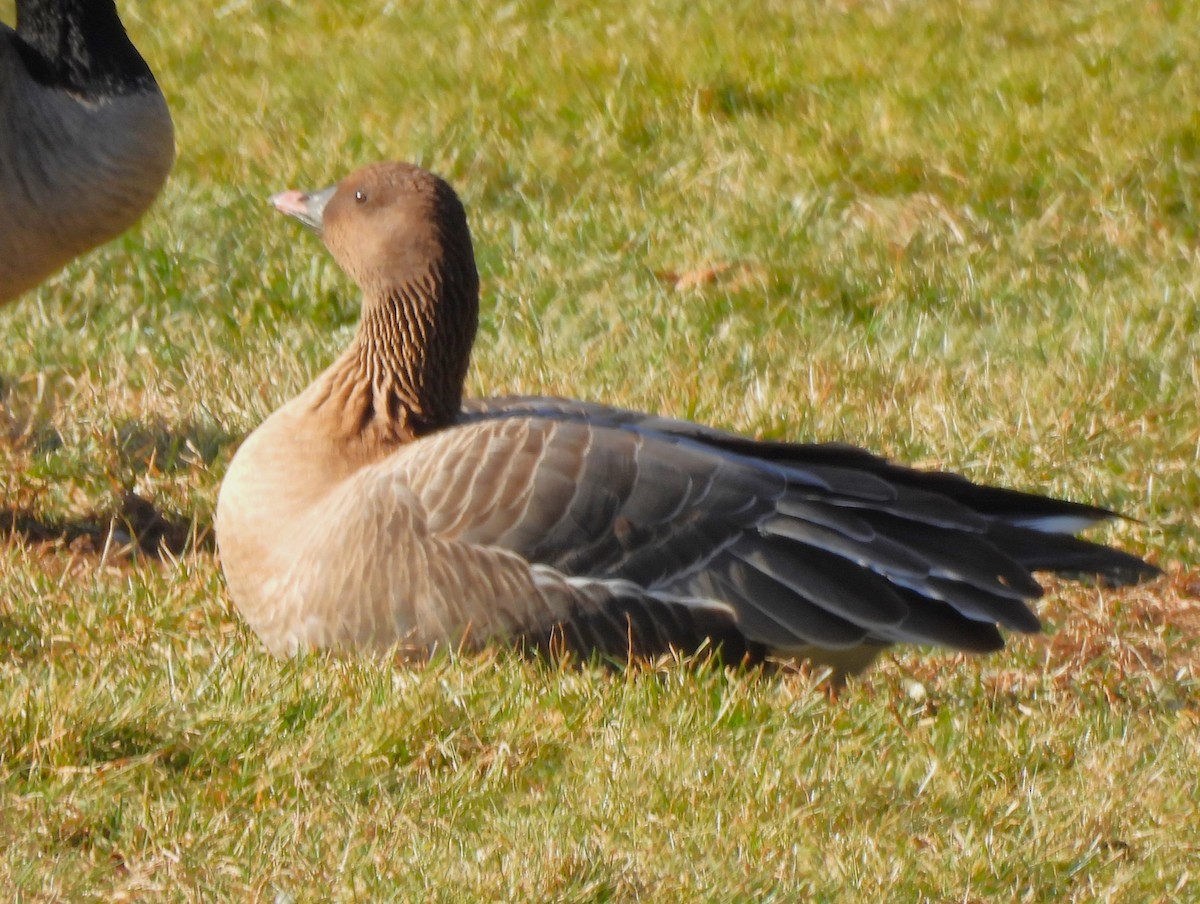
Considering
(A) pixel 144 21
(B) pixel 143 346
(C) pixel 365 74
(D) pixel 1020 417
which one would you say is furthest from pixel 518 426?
(A) pixel 144 21

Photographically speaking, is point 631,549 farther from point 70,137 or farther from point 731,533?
point 70,137

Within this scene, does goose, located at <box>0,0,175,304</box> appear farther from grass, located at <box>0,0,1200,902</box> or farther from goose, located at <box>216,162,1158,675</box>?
goose, located at <box>216,162,1158,675</box>

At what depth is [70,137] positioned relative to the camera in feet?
19.0

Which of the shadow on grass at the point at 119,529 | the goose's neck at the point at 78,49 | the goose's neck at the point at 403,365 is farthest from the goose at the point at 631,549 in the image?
the goose's neck at the point at 78,49

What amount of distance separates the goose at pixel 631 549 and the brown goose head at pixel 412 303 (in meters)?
0.20

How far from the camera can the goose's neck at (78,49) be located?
5961 millimetres

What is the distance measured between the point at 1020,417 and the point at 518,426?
2.13 m

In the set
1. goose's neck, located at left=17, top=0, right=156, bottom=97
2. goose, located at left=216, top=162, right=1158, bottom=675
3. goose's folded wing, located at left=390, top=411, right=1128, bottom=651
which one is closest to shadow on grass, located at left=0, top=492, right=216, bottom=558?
goose, located at left=216, top=162, right=1158, bottom=675

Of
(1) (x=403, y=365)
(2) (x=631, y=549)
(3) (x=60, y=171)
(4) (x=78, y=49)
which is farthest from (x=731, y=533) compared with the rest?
(4) (x=78, y=49)

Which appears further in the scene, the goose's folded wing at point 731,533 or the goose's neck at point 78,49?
the goose's neck at point 78,49

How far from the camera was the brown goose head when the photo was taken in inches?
183

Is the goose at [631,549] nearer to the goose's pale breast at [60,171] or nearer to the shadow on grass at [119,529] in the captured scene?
the shadow on grass at [119,529]

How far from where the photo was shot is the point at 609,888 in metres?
3.09

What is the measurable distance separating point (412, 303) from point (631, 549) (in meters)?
0.91
